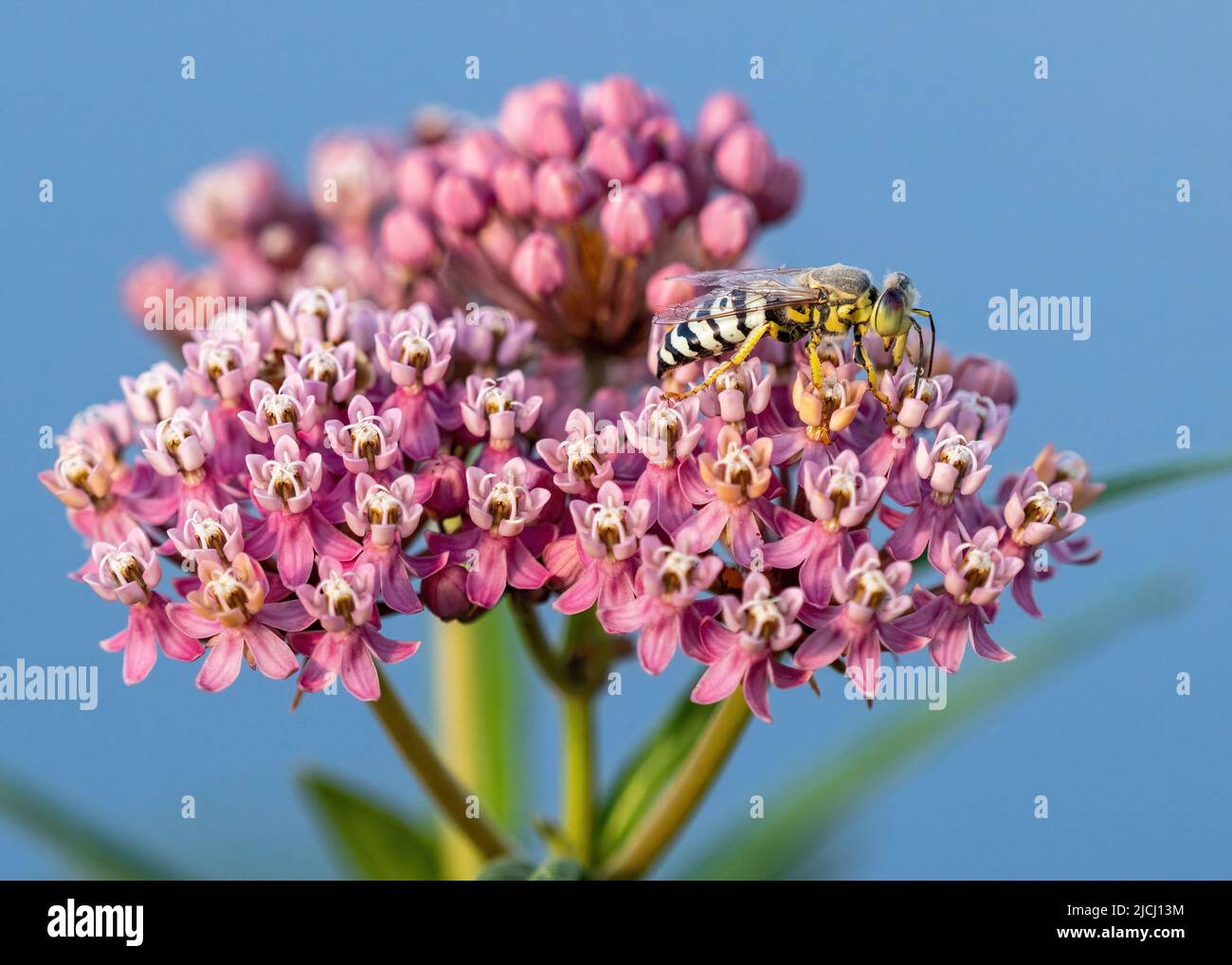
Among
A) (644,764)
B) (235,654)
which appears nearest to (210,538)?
(235,654)

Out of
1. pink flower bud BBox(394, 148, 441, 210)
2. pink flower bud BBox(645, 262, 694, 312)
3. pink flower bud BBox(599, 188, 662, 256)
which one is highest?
pink flower bud BBox(394, 148, 441, 210)

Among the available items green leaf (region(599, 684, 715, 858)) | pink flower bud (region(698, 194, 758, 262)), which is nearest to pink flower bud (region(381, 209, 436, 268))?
pink flower bud (region(698, 194, 758, 262))

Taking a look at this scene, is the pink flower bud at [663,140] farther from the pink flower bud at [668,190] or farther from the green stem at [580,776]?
the green stem at [580,776]

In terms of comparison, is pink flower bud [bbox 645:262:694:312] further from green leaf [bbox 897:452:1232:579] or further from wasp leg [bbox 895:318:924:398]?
green leaf [bbox 897:452:1232:579]

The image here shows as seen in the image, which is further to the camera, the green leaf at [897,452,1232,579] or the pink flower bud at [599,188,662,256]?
the pink flower bud at [599,188,662,256]

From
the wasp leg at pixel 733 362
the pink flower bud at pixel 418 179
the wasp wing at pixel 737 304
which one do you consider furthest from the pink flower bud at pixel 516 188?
the wasp leg at pixel 733 362

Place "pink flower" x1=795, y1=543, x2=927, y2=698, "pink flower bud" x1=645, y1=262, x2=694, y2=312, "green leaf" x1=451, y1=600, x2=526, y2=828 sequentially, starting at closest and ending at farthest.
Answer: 1. "pink flower" x1=795, y1=543, x2=927, y2=698
2. "pink flower bud" x1=645, y1=262, x2=694, y2=312
3. "green leaf" x1=451, y1=600, x2=526, y2=828
